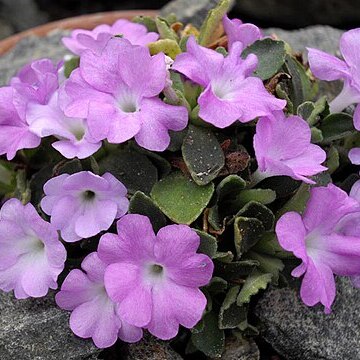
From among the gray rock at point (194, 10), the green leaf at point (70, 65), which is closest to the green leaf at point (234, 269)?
the green leaf at point (70, 65)

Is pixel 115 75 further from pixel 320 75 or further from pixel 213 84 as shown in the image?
pixel 320 75

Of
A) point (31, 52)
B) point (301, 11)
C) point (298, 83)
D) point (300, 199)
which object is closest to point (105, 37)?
point (298, 83)

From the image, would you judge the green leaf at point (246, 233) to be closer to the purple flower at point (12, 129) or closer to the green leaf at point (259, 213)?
the green leaf at point (259, 213)

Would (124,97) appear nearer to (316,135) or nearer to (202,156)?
(202,156)

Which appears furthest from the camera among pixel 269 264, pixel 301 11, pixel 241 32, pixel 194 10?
pixel 301 11

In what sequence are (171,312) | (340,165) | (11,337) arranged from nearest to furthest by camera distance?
(171,312) → (11,337) → (340,165)

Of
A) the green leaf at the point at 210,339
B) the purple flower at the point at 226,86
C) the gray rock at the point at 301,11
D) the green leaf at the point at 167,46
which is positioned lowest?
the gray rock at the point at 301,11

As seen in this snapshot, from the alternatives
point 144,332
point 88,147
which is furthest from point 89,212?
point 144,332
